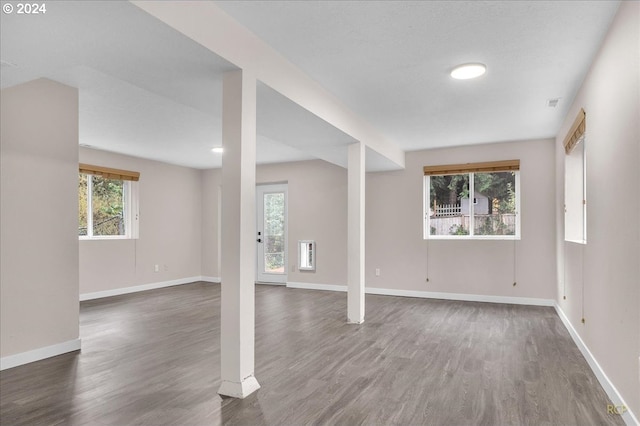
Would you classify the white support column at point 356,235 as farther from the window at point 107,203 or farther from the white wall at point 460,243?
the window at point 107,203

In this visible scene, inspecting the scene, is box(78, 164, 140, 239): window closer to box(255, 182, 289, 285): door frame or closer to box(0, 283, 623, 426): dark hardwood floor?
box(0, 283, 623, 426): dark hardwood floor

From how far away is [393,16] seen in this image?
2.48m

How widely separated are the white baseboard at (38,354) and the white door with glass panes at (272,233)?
15.0ft

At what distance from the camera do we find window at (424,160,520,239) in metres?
6.12

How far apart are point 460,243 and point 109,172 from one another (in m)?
6.07

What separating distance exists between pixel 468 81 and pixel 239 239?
256 centimetres

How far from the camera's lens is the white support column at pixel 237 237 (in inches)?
103

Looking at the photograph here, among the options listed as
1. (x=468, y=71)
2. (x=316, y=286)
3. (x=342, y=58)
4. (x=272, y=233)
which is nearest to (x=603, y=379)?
(x=468, y=71)

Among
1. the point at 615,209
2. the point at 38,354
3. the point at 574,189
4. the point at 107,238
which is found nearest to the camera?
the point at 615,209

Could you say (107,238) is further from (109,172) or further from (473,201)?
(473,201)

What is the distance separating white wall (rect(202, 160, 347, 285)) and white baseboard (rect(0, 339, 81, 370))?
14.5ft

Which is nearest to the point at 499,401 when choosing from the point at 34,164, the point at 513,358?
the point at 513,358

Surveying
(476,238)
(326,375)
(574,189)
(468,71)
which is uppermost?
(468,71)

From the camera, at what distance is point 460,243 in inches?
250
